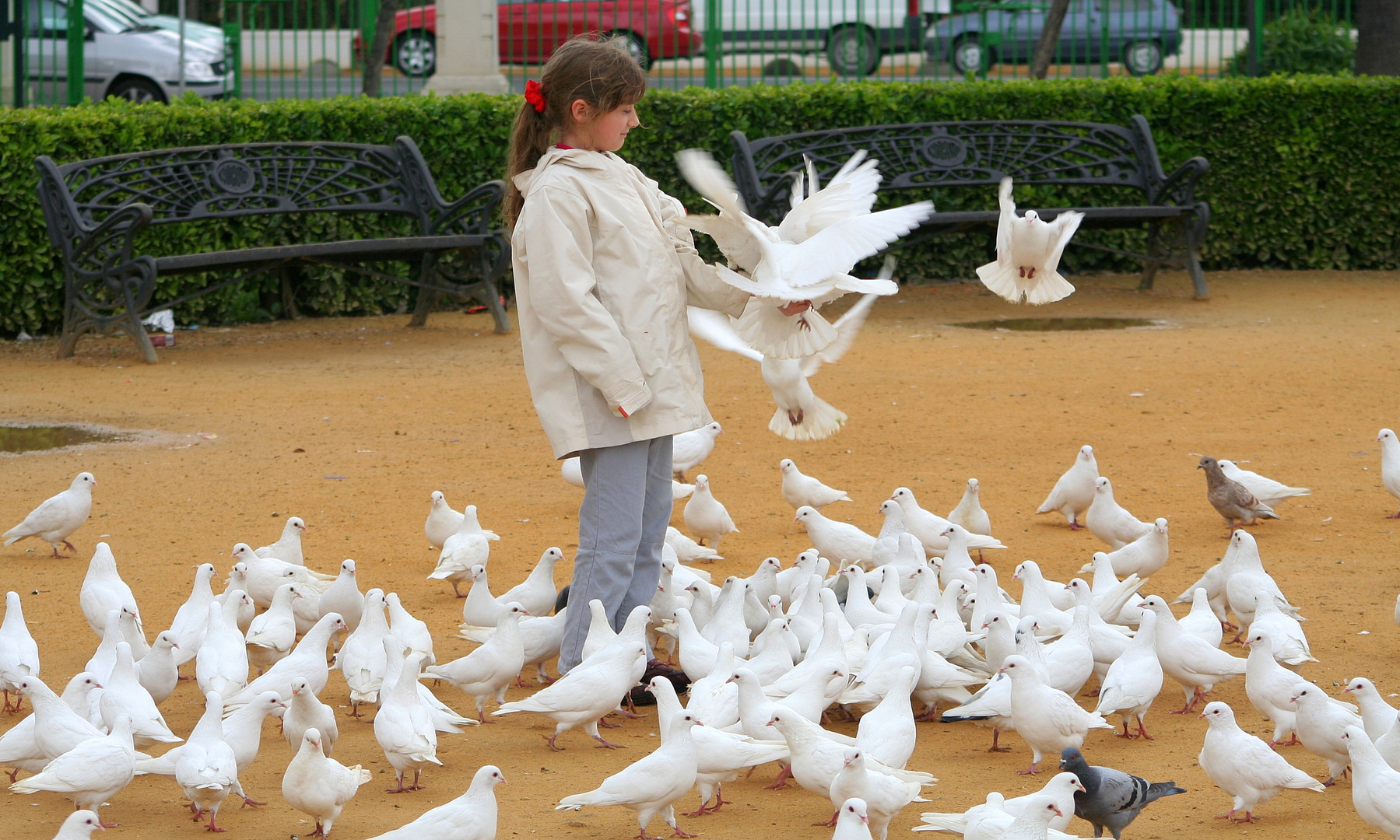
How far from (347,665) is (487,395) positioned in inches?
183

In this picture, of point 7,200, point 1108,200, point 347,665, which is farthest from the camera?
point 1108,200

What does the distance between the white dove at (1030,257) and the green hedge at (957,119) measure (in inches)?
271

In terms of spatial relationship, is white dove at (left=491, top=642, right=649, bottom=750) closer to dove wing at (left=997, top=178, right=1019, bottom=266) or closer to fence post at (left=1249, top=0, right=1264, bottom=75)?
dove wing at (left=997, top=178, right=1019, bottom=266)

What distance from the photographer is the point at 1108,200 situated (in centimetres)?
1293

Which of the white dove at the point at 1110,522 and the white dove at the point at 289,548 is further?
the white dove at the point at 1110,522

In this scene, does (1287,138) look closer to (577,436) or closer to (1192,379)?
(1192,379)

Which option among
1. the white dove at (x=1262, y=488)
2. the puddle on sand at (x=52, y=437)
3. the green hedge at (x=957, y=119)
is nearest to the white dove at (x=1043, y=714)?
the white dove at (x=1262, y=488)

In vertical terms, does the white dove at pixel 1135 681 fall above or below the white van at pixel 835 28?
below

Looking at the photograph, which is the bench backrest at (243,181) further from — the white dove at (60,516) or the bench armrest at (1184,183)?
the bench armrest at (1184,183)

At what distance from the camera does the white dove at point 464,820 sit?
137 inches

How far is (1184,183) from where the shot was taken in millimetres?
12406

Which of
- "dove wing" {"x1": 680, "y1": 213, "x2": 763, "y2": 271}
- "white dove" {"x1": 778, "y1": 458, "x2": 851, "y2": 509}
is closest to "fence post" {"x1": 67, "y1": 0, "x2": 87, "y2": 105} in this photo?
"white dove" {"x1": 778, "y1": 458, "x2": 851, "y2": 509}

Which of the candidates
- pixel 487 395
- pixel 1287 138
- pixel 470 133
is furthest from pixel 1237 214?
pixel 487 395

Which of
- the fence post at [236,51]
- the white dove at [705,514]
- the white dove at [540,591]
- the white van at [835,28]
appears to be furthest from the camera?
the white van at [835,28]
